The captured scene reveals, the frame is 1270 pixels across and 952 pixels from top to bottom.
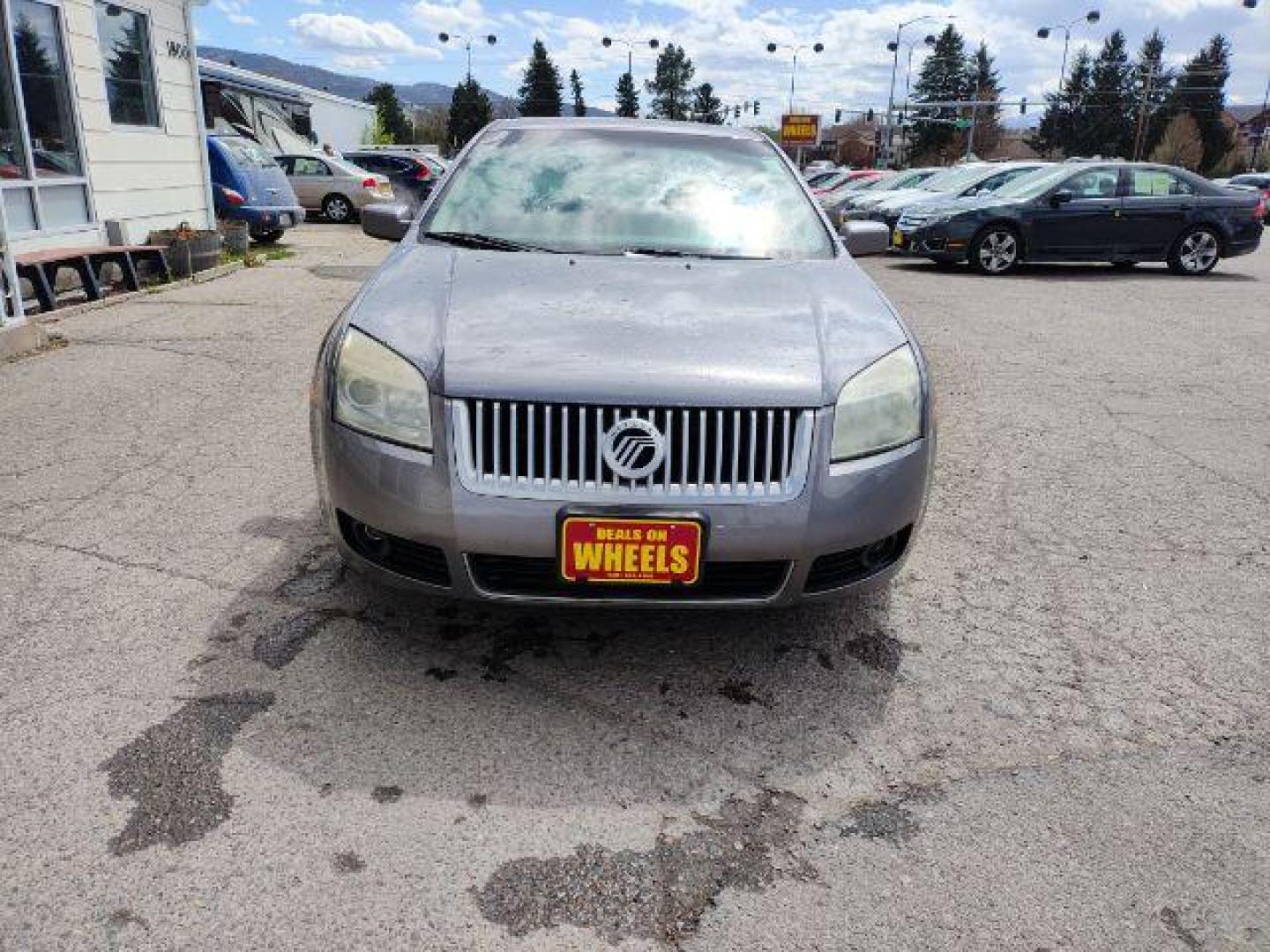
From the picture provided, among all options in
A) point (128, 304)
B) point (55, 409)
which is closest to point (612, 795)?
point (55, 409)

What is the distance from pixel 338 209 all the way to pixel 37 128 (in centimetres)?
1072

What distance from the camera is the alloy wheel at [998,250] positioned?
12570 mm

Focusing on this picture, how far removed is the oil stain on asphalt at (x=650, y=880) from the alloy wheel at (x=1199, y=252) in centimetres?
1368

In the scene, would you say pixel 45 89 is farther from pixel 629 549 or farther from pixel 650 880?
pixel 650 880

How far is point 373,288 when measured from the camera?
9.50 feet

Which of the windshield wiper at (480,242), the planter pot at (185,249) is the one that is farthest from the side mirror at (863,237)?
the planter pot at (185,249)

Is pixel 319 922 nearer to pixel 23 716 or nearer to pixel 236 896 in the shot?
pixel 236 896

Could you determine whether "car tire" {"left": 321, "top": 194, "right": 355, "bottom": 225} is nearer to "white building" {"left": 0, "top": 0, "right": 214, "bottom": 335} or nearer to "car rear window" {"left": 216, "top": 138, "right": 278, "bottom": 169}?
"car rear window" {"left": 216, "top": 138, "right": 278, "bottom": 169}

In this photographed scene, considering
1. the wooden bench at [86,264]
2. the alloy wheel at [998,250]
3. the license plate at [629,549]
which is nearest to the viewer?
the license plate at [629,549]

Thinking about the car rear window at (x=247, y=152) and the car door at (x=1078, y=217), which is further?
the car rear window at (x=247, y=152)

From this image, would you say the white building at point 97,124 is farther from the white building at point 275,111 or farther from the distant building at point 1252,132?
the distant building at point 1252,132

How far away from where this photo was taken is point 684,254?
3279mm

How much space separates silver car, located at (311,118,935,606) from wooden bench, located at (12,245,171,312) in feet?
19.6

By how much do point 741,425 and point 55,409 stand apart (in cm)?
442
